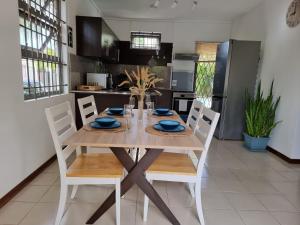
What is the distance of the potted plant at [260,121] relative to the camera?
3296 millimetres

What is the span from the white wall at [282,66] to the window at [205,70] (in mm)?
1457

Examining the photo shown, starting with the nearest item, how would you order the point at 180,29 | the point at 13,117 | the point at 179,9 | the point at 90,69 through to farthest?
the point at 13,117 < the point at 90,69 < the point at 179,9 < the point at 180,29

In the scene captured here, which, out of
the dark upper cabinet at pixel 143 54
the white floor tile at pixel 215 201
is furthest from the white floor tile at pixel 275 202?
the dark upper cabinet at pixel 143 54

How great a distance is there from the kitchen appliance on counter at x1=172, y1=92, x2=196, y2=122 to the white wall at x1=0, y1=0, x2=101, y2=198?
325 cm

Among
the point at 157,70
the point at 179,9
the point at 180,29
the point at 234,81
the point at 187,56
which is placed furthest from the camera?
the point at 157,70

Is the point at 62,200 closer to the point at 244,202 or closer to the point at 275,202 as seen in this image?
the point at 244,202

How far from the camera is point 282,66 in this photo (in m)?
3.22

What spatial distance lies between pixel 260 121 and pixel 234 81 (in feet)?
2.86

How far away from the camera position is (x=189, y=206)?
1873mm

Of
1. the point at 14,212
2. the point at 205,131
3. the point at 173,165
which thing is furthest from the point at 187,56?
the point at 14,212

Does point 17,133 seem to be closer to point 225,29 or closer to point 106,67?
point 106,67

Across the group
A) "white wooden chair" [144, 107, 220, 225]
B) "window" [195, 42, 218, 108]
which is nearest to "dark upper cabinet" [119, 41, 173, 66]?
"window" [195, 42, 218, 108]

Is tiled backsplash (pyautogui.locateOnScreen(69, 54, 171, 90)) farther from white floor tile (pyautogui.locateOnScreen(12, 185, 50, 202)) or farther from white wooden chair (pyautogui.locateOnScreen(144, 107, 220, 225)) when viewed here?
white wooden chair (pyautogui.locateOnScreen(144, 107, 220, 225))

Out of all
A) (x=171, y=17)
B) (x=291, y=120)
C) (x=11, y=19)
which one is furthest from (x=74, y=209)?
(x=171, y=17)
